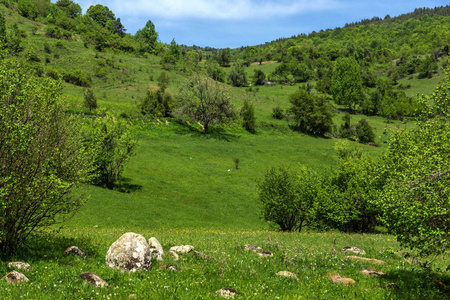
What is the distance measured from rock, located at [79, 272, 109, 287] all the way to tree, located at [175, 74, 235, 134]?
69.8 m

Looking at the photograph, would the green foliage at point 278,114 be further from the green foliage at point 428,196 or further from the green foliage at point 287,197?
the green foliage at point 428,196

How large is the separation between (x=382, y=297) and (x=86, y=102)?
71230mm

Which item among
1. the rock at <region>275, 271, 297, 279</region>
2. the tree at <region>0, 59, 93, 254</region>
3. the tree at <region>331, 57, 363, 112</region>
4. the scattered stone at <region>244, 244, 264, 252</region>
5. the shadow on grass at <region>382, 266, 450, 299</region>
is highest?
the tree at <region>331, 57, 363, 112</region>

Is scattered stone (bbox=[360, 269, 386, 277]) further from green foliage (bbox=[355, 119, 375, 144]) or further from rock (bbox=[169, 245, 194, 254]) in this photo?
green foliage (bbox=[355, 119, 375, 144])

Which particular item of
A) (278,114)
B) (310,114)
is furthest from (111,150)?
(278,114)

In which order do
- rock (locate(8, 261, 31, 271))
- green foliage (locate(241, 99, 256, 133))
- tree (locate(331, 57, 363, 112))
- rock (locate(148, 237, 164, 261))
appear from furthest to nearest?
tree (locate(331, 57, 363, 112)) → green foliage (locate(241, 99, 256, 133)) → rock (locate(148, 237, 164, 261)) → rock (locate(8, 261, 31, 271))

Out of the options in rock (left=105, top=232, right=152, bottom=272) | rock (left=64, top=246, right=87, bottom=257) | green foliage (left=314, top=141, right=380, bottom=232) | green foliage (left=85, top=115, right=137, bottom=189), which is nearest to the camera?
rock (left=105, top=232, right=152, bottom=272)

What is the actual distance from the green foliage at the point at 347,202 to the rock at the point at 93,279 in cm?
2676

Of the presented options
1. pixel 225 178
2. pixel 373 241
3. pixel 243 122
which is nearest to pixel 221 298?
pixel 373 241

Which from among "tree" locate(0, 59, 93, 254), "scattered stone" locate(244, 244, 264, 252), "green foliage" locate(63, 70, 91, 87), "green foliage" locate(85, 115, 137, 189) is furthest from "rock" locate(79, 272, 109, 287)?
"green foliage" locate(63, 70, 91, 87)

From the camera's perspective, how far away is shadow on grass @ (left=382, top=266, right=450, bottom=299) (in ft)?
36.4

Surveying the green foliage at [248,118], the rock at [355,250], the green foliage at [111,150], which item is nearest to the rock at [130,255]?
the rock at [355,250]

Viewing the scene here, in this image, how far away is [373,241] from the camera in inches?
909

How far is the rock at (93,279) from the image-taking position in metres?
10.4
